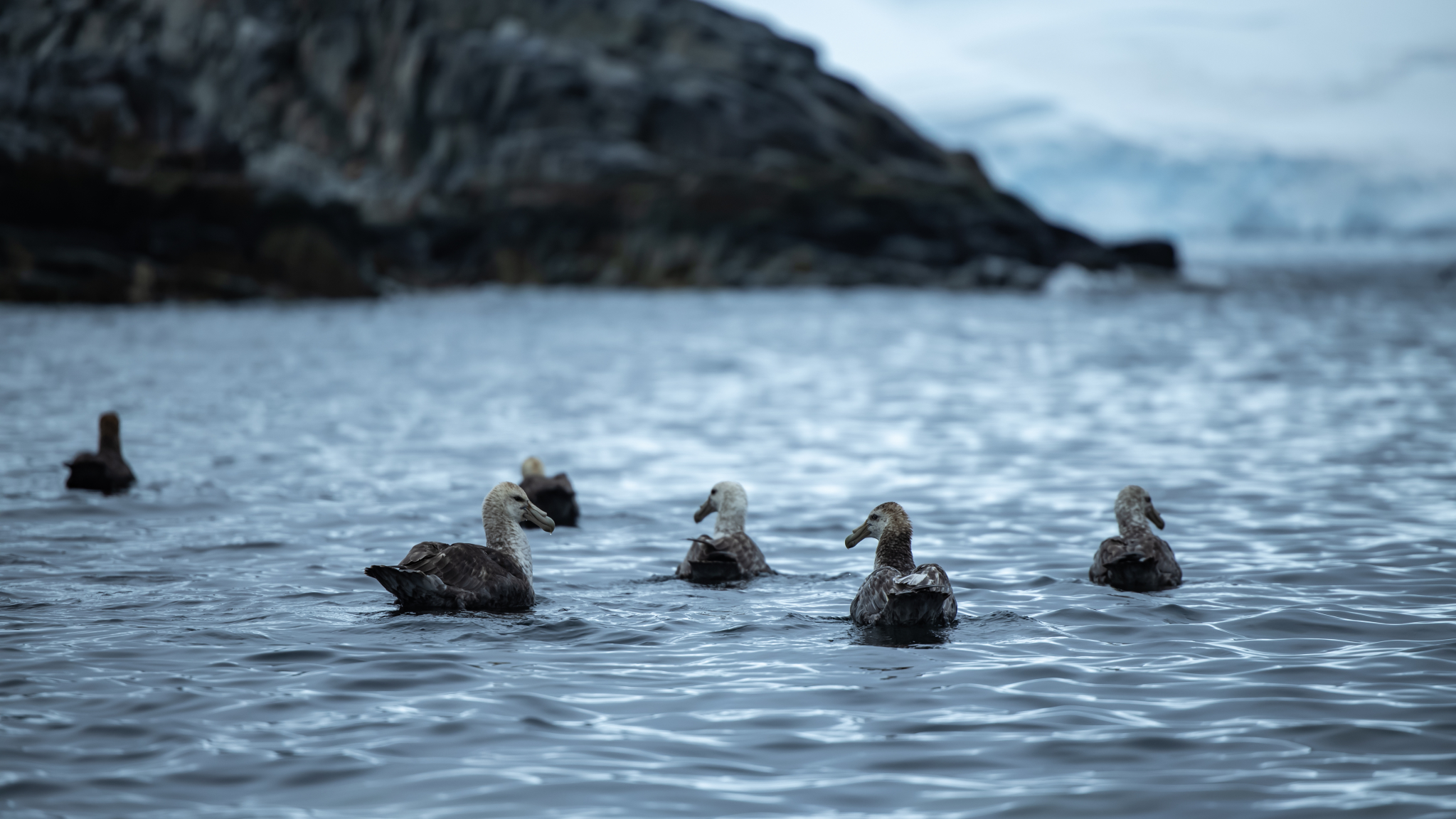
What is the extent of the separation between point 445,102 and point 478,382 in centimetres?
11019

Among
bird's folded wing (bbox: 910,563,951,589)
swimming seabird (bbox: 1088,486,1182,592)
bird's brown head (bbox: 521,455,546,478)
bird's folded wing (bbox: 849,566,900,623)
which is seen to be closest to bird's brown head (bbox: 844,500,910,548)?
bird's folded wing (bbox: 849,566,900,623)

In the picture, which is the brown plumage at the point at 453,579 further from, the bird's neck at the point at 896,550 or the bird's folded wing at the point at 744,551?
the bird's neck at the point at 896,550

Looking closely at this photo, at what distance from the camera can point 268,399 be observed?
104ft

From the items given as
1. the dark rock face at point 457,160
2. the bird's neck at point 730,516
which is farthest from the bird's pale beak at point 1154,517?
the dark rock face at point 457,160

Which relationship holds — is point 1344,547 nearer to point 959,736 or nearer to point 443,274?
point 959,736

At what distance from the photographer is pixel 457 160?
5468 inches

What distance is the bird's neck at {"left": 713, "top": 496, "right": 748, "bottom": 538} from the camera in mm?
13727

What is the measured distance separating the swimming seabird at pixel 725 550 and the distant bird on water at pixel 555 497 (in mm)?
2730

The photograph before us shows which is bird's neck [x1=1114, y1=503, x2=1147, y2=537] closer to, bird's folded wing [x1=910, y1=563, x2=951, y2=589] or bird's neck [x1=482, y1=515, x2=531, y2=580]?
bird's folded wing [x1=910, y1=563, x2=951, y2=589]

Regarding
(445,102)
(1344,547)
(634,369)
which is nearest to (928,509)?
(1344,547)

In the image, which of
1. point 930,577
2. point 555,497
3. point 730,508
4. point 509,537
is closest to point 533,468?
point 555,497

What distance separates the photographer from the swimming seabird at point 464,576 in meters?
11.3

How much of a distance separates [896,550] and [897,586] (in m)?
0.86

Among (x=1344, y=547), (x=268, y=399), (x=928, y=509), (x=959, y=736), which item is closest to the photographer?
(x=959, y=736)
